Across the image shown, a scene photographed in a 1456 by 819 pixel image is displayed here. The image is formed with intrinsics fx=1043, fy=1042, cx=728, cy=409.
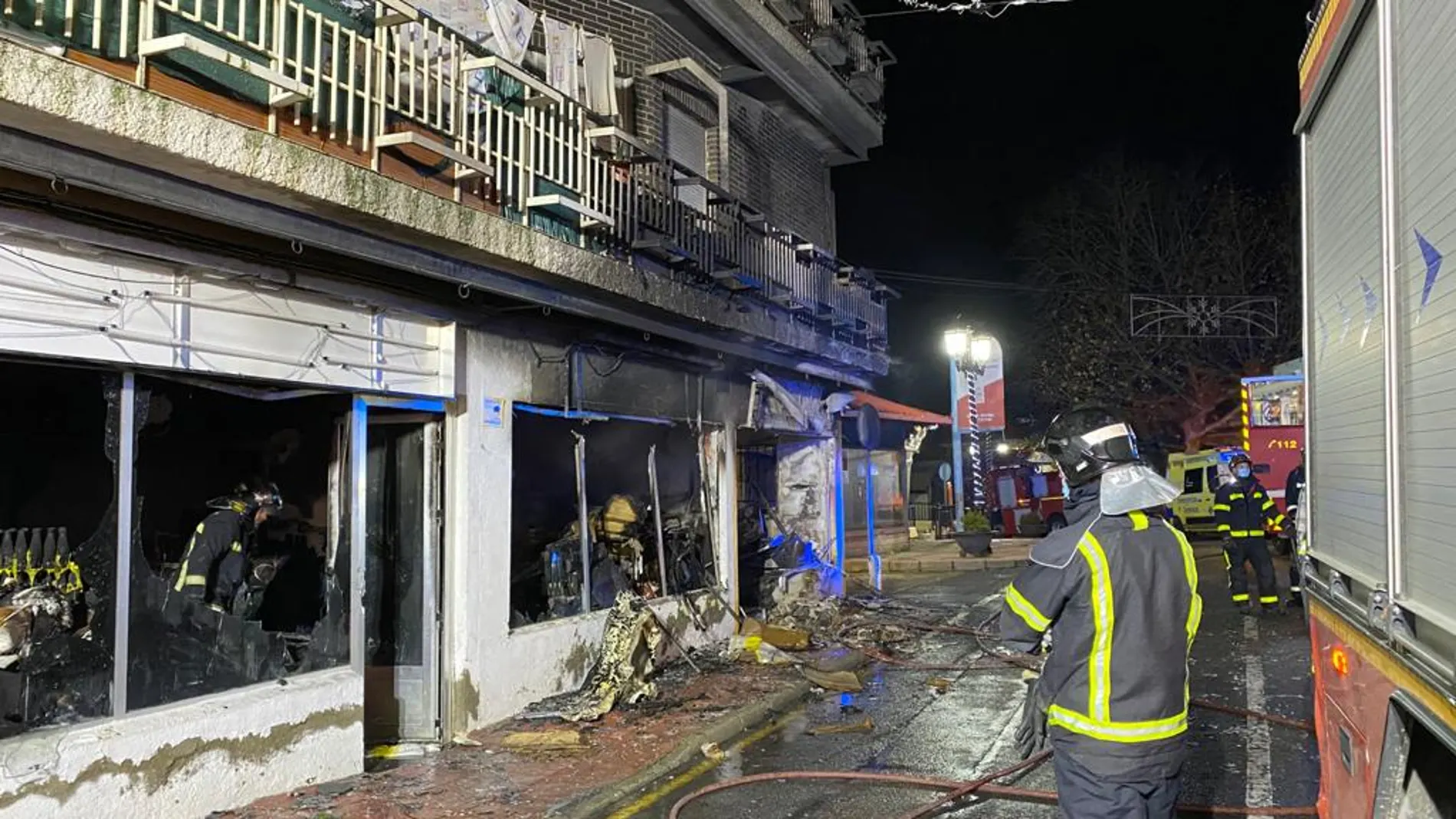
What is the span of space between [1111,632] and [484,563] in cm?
566

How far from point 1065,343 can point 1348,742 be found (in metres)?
31.5

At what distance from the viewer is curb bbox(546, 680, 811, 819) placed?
6219 mm

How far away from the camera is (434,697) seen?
7.75 metres

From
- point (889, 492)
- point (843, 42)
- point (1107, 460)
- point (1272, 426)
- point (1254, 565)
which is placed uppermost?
point (843, 42)

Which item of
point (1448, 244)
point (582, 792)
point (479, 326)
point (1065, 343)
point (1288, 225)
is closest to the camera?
point (1448, 244)

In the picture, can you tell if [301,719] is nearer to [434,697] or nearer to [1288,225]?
[434,697]

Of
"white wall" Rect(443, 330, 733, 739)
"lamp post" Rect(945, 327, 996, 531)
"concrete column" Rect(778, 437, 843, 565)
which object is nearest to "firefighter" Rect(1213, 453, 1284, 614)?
"concrete column" Rect(778, 437, 843, 565)

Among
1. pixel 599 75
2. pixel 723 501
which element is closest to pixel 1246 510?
pixel 723 501

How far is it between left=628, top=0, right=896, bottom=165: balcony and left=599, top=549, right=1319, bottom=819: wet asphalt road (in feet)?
25.5

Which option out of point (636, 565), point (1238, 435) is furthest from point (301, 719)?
point (1238, 435)

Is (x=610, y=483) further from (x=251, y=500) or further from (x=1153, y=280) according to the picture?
(x=1153, y=280)

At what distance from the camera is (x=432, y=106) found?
25.1ft

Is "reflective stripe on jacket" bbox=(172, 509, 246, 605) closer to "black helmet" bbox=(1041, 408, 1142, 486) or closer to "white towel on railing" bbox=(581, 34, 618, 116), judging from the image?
"black helmet" bbox=(1041, 408, 1142, 486)

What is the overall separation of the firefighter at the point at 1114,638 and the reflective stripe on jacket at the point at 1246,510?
10.2m
